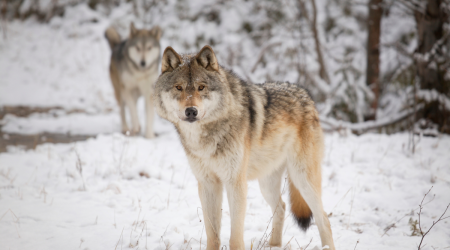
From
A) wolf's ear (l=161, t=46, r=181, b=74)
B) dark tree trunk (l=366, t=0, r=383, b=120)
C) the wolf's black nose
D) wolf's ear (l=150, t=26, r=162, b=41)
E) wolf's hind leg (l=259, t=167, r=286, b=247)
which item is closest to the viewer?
the wolf's black nose

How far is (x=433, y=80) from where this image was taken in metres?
6.64

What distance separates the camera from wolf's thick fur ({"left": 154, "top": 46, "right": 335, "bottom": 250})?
2602mm

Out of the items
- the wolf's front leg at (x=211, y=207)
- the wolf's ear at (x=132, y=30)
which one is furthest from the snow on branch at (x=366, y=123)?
the wolf's front leg at (x=211, y=207)

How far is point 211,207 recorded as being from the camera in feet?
9.21

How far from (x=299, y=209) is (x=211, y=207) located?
997 millimetres

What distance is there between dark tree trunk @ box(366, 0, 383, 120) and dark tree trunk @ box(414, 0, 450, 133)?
3.54 ft

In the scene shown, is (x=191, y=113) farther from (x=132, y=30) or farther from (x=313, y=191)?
(x=132, y=30)

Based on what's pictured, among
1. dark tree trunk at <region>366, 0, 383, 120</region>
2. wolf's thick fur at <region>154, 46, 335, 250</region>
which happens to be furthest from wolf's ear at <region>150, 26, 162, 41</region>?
dark tree trunk at <region>366, 0, 383, 120</region>

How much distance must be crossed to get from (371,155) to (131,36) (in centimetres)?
580

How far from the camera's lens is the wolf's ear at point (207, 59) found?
106 inches

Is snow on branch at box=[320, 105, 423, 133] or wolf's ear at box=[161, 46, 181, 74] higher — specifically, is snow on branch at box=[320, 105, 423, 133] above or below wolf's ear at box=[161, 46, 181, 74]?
below

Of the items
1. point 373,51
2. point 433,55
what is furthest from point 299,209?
point 373,51

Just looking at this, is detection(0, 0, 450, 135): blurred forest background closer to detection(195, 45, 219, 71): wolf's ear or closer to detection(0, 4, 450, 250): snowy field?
detection(0, 4, 450, 250): snowy field

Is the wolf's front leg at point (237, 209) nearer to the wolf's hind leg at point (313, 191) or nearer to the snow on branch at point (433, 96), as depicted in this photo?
the wolf's hind leg at point (313, 191)
